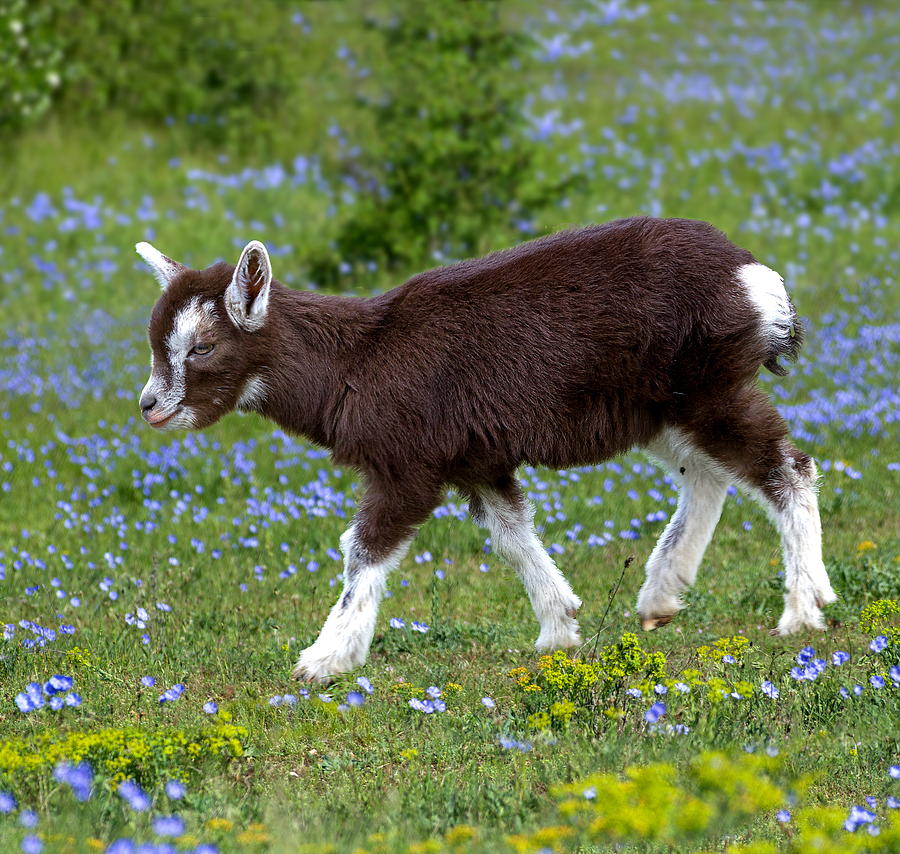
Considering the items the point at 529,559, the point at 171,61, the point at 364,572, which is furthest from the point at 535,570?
the point at 171,61

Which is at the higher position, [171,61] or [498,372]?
[498,372]

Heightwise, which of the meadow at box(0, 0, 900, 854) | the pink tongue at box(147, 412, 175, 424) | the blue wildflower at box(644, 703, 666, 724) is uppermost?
the pink tongue at box(147, 412, 175, 424)

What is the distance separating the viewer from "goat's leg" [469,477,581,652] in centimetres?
599

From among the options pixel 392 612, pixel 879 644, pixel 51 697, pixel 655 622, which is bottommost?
pixel 392 612

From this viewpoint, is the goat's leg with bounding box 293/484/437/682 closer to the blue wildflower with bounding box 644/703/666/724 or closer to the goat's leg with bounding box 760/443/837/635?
the blue wildflower with bounding box 644/703/666/724

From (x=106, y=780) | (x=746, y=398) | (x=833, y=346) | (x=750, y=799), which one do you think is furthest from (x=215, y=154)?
(x=750, y=799)

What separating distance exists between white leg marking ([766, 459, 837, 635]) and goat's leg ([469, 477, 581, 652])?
3.18ft

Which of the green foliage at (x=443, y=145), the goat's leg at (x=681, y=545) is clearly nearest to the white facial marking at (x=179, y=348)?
the goat's leg at (x=681, y=545)

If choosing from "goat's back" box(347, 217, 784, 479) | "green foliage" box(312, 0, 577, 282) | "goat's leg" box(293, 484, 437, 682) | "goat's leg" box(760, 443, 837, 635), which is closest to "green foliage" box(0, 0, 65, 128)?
"green foliage" box(312, 0, 577, 282)

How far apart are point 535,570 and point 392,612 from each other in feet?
3.00

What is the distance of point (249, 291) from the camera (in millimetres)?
5617

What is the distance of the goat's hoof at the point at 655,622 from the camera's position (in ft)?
20.4

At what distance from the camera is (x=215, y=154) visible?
16547 millimetres

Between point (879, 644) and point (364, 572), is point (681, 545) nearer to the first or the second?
point (879, 644)
